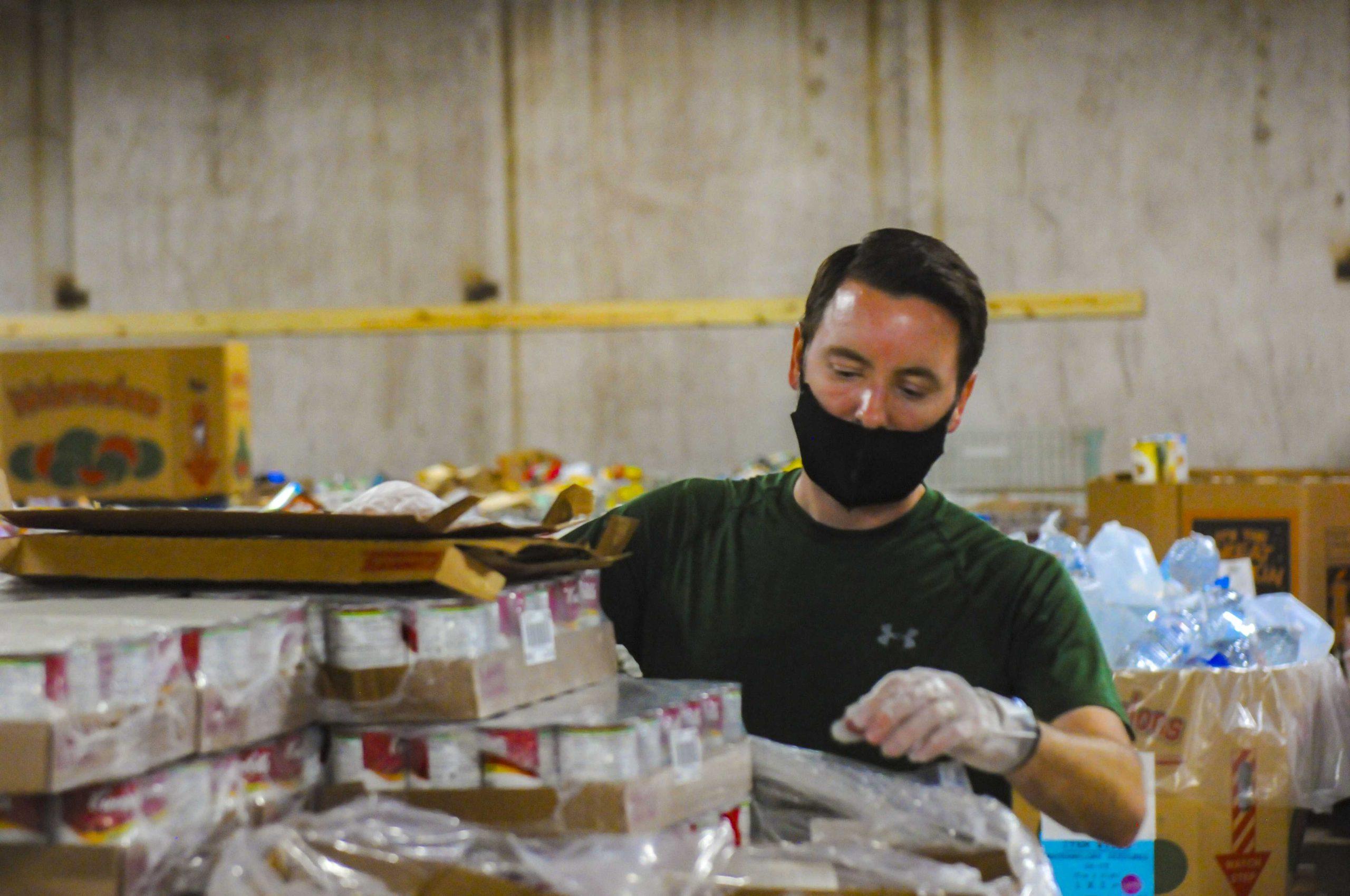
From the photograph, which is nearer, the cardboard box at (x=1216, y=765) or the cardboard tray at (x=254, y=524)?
the cardboard tray at (x=254, y=524)

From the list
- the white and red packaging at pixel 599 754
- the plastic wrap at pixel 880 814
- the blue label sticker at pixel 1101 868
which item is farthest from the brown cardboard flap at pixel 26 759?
the blue label sticker at pixel 1101 868

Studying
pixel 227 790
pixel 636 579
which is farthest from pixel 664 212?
pixel 227 790

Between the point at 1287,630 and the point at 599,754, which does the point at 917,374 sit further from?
the point at 1287,630

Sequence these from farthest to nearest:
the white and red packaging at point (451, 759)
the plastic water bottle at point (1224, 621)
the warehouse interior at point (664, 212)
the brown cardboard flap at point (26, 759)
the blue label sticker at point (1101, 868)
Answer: the warehouse interior at point (664, 212) < the plastic water bottle at point (1224, 621) < the blue label sticker at point (1101, 868) < the white and red packaging at point (451, 759) < the brown cardboard flap at point (26, 759)

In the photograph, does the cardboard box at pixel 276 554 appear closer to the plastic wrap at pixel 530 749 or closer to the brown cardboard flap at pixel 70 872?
the plastic wrap at pixel 530 749

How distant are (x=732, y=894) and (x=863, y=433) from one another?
81 cm

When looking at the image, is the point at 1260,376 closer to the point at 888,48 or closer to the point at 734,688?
the point at 888,48

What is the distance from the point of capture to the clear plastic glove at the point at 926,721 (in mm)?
1387

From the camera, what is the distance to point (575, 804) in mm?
1311

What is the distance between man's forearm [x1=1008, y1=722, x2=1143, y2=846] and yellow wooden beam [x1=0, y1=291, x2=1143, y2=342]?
5274 millimetres

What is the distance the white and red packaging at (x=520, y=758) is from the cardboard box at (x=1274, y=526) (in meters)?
3.44

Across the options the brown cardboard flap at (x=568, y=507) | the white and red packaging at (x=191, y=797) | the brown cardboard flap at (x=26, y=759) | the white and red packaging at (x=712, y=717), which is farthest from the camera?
the brown cardboard flap at (x=568, y=507)

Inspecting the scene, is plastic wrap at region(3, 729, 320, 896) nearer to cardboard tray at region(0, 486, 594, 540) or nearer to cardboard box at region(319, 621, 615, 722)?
cardboard box at region(319, 621, 615, 722)

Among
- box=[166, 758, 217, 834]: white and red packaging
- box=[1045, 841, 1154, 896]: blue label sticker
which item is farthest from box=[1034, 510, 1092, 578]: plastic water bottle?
box=[166, 758, 217, 834]: white and red packaging
